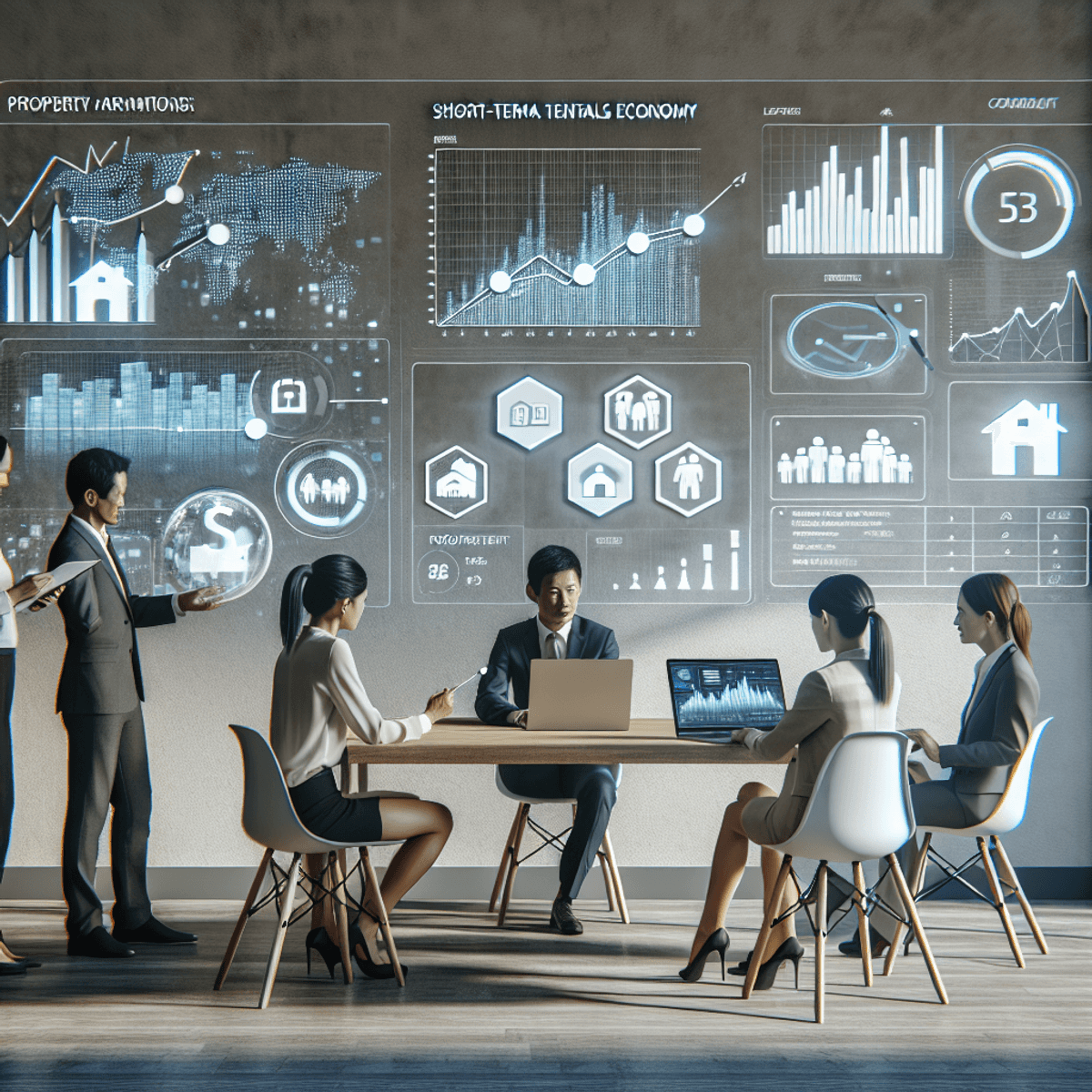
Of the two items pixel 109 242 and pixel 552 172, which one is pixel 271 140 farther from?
pixel 552 172

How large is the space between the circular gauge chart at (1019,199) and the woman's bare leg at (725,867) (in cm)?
271

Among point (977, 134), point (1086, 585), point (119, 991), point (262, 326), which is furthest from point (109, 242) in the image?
point (1086, 585)

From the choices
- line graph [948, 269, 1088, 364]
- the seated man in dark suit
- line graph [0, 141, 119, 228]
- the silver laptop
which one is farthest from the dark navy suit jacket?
line graph [0, 141, 119, 228]

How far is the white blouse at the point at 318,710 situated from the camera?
3.10 metres

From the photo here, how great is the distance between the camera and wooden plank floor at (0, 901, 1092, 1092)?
2.60 m

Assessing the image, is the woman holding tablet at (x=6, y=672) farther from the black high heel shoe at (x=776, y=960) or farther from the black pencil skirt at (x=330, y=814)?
the black high heel shoe at (x=776, y=960)

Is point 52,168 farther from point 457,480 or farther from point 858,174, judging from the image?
point 858,174

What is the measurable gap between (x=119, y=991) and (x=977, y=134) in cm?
449

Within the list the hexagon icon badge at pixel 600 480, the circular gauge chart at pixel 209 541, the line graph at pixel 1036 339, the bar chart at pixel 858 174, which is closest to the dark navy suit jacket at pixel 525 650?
the hexagon icon badge at pixel 600 480

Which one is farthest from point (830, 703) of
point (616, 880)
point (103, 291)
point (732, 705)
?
point (103, 291)

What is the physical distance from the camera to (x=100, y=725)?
365 centimetres

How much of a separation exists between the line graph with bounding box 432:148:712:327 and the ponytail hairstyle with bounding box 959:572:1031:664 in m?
1.65

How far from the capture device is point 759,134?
4.55m

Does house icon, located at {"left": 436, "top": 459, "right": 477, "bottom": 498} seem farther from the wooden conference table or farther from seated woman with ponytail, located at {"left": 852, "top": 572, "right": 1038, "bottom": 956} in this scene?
seated woman with ponytail, located at {"left": 852, "top": 572, "right": 1038, "bottom": 956}
